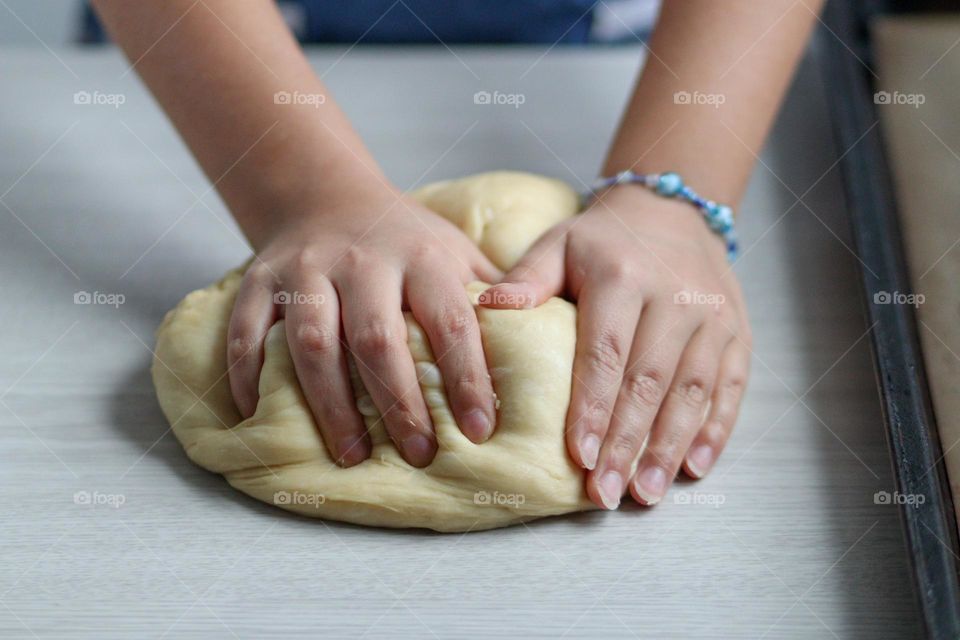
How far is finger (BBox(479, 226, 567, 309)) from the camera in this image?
3.39 feet

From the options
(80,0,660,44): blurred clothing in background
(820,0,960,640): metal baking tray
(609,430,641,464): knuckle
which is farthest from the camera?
(80,0,660,44): blurred clothing in background

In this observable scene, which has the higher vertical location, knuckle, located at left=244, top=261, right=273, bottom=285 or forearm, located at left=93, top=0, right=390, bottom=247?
forearm, located at left=93, top=0, right=390, bottom=247

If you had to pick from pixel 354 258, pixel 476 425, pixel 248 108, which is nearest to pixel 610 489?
pixel 476 425

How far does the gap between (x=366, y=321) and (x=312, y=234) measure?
0.16 metres

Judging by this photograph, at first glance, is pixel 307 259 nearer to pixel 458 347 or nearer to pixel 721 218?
pixel 458 347

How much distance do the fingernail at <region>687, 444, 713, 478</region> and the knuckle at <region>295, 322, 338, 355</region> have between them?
413 millimetres

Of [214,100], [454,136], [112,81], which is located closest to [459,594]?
[214,100]

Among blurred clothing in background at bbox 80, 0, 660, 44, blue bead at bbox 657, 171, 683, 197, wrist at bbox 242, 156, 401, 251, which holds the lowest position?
wrist at bbox 242, 156, 401, 251

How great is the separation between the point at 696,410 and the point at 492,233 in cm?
33

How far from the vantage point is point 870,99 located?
5.04ft

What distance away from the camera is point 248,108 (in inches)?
45.6

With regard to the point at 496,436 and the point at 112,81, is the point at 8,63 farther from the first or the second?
the point at 496,436

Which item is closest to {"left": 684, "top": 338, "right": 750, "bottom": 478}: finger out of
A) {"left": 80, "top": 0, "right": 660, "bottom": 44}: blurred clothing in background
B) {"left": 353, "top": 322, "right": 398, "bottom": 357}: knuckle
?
{"left": 353, "top": 322, "right": 398, "bottom": 357}: knuckle

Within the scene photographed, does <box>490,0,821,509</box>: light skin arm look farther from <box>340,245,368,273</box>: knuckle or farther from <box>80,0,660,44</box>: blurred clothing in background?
<box>80,0,660,44</box>: blurred clothing in background
